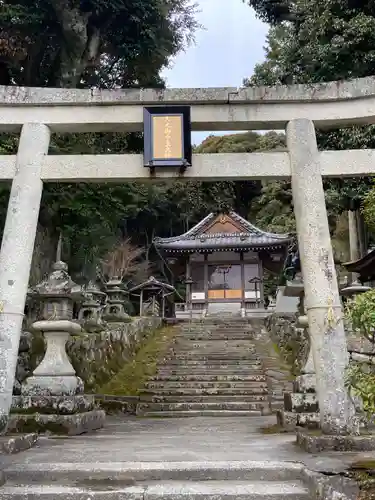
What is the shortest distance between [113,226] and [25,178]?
10.1 meters

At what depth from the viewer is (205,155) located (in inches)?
239

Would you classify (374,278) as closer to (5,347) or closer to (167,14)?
(167,14)

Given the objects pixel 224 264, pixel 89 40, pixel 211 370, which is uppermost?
pixel 89 40

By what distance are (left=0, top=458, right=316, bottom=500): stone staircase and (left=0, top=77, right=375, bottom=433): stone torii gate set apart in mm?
1822

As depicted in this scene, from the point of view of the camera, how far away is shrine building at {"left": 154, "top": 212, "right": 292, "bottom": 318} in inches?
1035

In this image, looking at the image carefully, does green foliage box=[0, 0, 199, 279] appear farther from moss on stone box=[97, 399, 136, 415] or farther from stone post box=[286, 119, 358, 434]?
stone post box=[286, 119, 358, 434]

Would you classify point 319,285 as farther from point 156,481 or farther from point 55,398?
point 55,398

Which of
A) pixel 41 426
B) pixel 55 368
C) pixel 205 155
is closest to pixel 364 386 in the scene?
pixel 205 155

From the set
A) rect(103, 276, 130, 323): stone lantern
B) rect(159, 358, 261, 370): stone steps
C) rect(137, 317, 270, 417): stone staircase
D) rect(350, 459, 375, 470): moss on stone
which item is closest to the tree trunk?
rect(103, 276, 130, 323): stone lantern

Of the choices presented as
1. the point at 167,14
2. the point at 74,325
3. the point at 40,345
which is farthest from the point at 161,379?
the point at 167,14

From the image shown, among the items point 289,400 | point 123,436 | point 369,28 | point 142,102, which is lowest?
point 123,436

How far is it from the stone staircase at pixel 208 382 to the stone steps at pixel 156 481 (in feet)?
20.2

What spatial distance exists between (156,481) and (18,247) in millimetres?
3144

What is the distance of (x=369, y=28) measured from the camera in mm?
13039
